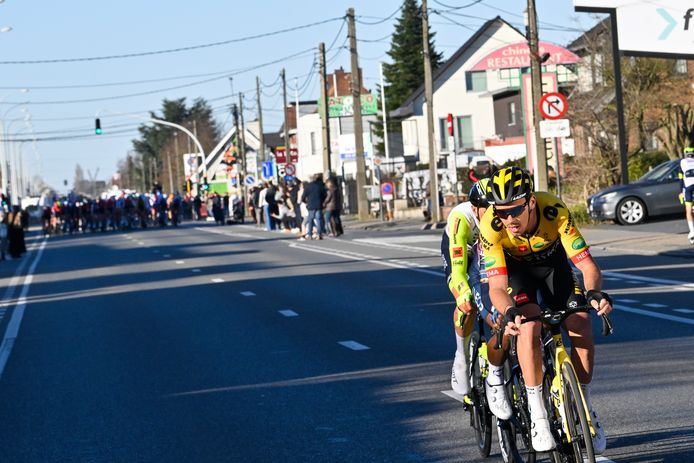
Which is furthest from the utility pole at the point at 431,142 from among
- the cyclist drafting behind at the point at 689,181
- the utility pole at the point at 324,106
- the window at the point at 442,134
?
the window at the point at 442,134

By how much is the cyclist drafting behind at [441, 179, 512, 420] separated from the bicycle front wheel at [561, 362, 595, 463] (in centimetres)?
78

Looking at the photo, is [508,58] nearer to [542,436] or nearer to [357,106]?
[357,106]

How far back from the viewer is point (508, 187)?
19.8 ft

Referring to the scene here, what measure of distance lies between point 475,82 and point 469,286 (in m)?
73.0

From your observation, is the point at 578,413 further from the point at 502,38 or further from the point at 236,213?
the point at 502,38

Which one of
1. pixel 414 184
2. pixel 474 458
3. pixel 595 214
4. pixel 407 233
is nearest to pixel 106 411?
pixel 474 458

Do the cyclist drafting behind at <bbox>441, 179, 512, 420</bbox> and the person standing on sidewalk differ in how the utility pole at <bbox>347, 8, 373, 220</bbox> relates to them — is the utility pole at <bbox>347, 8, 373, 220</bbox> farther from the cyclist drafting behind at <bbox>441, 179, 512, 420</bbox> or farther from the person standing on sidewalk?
the cyclist drafting behind at <bbox>441, 179, 512, 420</bbox>

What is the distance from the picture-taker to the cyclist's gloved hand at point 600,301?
5.93 meters

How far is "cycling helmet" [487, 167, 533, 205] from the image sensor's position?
6.04m

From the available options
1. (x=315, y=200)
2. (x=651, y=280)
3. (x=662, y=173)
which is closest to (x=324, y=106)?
(x=315, y=200)

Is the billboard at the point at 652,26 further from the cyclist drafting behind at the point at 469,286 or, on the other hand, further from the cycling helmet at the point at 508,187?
the cycling helmet at the point at 508,187

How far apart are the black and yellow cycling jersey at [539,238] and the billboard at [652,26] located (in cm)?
2704

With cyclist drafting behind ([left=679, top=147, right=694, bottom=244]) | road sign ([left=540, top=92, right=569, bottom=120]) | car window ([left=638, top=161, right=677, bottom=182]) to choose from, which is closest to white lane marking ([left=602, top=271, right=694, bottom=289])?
cyclist drafting behind ([left=679, top=147, right=694, bottom=244])

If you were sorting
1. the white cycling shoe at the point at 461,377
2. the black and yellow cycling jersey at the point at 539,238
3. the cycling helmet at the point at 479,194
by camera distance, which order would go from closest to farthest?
the black and yellow cycling jersey at the point at 539,238, the cycling helmet at the point at 479,194, the white cycling shoe at the point at 461,377
